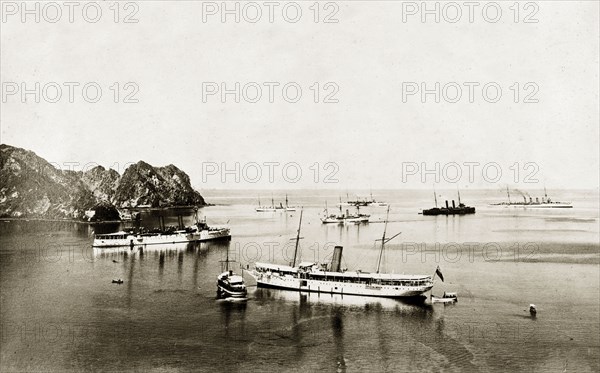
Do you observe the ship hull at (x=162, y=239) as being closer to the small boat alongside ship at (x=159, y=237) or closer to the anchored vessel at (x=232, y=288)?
the small boat alongside ship at (x=159, y=237)

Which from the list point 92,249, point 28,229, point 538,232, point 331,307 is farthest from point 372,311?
point 28,229

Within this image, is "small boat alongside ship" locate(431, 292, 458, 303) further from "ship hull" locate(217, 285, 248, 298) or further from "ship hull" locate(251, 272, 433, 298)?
"ship hull" locate(217, 285, 248, 298)

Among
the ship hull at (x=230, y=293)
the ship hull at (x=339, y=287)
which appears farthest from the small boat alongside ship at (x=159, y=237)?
the ship hull at (x=230, y=293)

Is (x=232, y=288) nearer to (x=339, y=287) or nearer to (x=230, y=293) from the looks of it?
(x=230, y=293)

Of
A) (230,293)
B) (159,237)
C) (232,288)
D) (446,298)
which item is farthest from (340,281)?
(159,237)

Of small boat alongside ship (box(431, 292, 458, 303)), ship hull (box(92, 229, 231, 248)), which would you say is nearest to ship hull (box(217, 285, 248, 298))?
small boat alongside ship (box(431, 292, 458, 303))

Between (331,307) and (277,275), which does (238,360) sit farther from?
(277,275)
